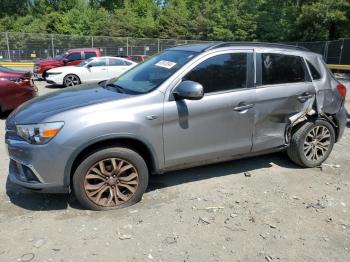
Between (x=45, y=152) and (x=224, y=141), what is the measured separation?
208 centimetres

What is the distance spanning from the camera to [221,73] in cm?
464

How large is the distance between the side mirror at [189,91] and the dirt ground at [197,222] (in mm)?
1227

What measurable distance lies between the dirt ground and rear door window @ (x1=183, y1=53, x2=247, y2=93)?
129cm

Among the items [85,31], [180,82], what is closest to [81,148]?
[180,82]

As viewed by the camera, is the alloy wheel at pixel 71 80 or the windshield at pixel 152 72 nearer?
the windshield at pixel 152 72

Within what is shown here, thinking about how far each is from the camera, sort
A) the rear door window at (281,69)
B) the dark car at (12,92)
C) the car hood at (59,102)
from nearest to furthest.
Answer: the car hood at (59,102) < the rear door window at (281,69) < the dark car at (12,92)

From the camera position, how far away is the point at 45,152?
3.78 m

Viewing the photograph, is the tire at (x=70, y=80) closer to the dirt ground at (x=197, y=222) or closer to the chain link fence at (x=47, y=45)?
the dirt ground at (x=197, y=222)

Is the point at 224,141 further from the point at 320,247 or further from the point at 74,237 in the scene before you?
the point at 74,237

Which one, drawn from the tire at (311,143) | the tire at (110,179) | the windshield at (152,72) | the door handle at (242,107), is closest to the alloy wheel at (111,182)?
the tire at (110,179)

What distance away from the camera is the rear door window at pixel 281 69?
16.2ft

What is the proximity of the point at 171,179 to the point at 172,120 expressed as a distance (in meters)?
1.14

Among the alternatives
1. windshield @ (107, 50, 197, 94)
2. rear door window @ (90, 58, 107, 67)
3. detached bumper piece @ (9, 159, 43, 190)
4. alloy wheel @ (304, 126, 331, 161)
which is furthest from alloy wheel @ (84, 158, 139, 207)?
rear door window @ (90, 58, 107, 67)

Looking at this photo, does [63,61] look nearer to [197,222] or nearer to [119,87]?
[119,87]
